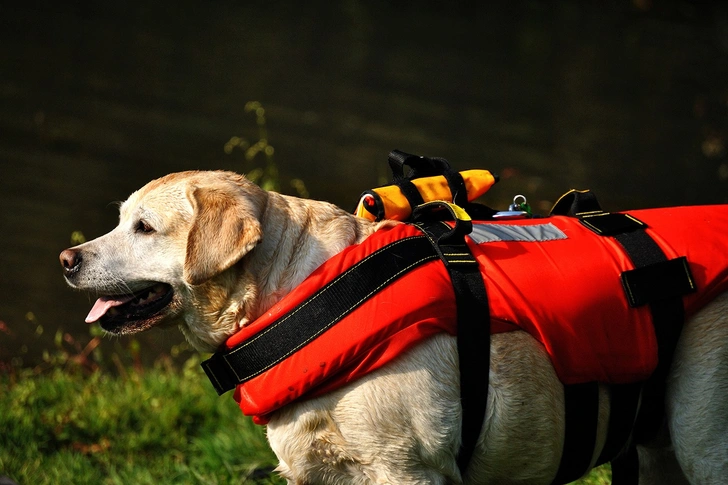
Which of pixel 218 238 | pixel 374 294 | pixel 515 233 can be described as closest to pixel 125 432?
pixel 218 238

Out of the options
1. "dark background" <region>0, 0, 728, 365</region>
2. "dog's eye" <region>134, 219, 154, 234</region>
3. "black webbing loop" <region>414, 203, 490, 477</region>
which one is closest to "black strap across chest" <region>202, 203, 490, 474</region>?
"black webbing loop" <region>414, 203, 490, 477</region>

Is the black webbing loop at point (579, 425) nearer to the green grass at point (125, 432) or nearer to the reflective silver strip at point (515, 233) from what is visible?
the reflective silver strip at point (515, 233)

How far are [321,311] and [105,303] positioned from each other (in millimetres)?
974

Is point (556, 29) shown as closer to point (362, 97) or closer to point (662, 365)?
point (362, 97)

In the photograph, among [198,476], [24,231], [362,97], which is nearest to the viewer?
[198,476]

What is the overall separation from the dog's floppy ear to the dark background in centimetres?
407

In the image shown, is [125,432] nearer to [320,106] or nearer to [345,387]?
[345,387]

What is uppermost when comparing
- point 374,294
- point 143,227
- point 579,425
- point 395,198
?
point 143,227

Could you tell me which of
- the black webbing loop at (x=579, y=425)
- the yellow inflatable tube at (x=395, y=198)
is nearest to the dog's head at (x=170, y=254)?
the yellow inflatable tube at (x=395, y=198)

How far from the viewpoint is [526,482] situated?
3674 millimetres

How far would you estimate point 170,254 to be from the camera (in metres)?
3.66

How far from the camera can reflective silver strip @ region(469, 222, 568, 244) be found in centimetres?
369

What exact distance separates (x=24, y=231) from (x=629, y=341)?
7153 mm

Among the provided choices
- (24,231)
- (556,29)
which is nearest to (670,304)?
(24,231)
